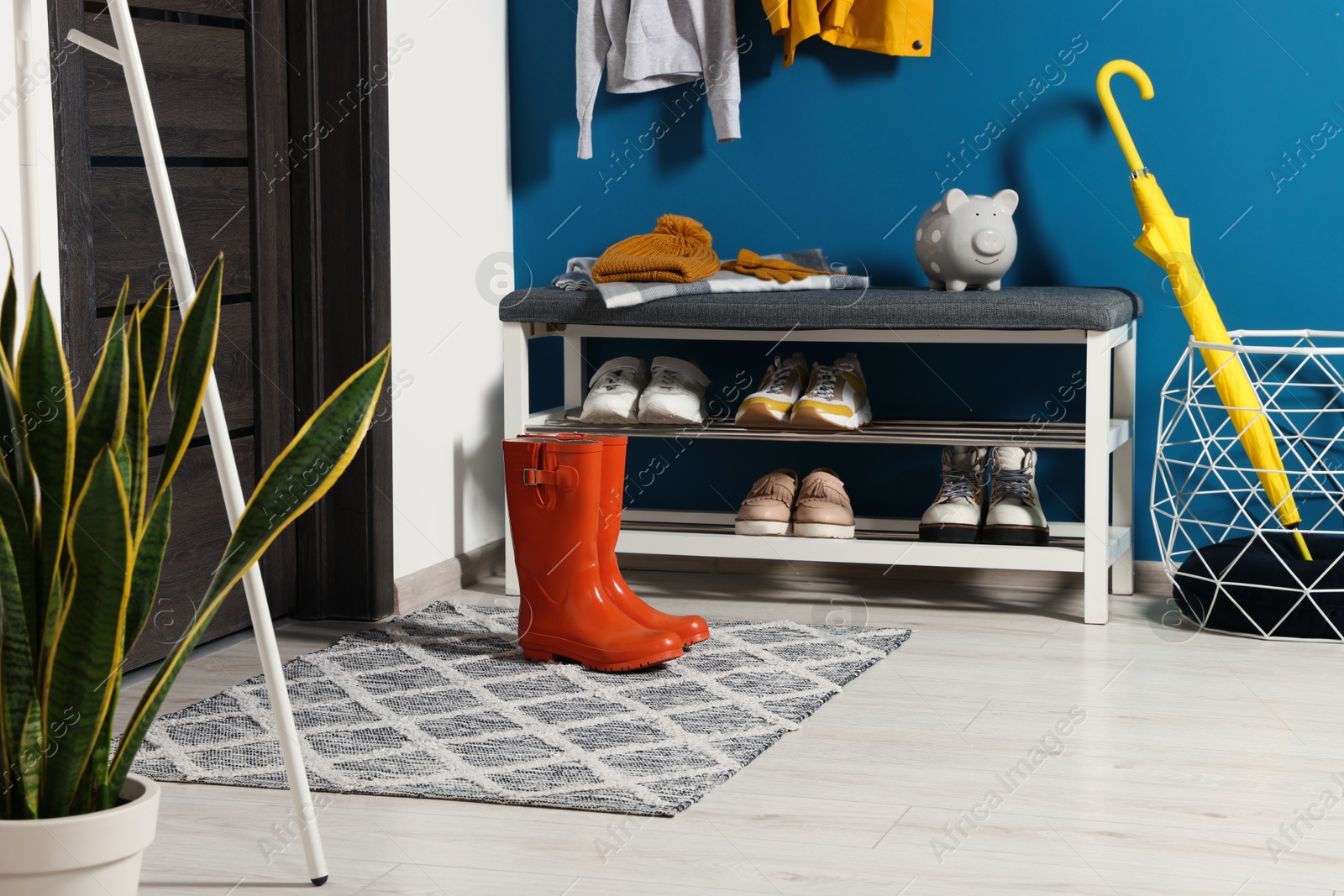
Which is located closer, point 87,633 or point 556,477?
point 87,633

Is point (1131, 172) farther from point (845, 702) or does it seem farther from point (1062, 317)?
point (845, 702)

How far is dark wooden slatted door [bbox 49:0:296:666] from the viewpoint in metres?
1.93

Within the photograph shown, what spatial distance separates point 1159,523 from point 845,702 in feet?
3.38

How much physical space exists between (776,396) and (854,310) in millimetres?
235

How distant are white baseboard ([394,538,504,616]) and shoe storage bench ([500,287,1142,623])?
13 centimetres

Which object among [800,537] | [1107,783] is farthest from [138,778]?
[800,537]

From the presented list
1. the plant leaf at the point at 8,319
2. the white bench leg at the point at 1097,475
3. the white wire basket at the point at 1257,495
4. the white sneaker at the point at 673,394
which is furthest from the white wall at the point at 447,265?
the plant leaf at the point at 8,319

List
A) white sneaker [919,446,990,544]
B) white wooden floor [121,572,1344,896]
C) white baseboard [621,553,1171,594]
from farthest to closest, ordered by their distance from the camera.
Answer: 1. white baseboard [621,553,1171,594]
2. white sneaker [919,446,990,544]
3. white wooden floor [121,572,1344,896]

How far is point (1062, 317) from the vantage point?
238cm

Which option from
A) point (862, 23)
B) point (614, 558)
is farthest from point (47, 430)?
point (862, 23)

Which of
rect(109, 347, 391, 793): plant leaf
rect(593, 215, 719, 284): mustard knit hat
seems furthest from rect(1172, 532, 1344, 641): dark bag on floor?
rect(109, 347, 391, 793): plant leaf

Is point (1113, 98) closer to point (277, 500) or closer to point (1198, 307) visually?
point (1198, 307)

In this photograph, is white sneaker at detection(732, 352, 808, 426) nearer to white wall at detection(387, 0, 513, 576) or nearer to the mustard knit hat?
the mustard knit hat

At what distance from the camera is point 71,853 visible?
1.07m
